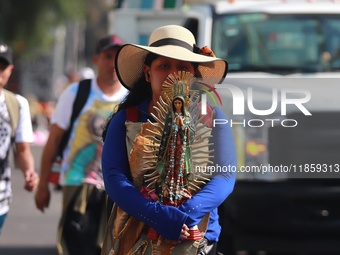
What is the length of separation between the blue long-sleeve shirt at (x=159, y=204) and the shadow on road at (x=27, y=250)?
6110 millimetres

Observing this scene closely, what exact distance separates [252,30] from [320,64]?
69cm

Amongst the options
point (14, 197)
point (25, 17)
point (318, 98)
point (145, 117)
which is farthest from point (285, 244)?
point (25, 17)

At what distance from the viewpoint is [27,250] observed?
425 inches

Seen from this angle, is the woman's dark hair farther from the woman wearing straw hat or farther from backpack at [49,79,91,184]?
backpack at [49,79,91,184]

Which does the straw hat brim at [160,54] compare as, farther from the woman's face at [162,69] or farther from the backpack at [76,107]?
the backpack at [76,107]

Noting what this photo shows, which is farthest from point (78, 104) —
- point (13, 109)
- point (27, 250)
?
point (27, 250)

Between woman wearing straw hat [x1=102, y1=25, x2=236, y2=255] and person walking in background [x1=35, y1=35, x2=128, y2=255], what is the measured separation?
275 cm

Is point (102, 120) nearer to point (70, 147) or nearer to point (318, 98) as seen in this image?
point (70, 147)

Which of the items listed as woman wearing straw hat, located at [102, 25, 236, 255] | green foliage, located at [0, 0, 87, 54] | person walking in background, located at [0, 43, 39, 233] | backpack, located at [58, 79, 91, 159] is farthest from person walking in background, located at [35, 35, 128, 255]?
green foliage, located at [0, 0, 87, 54]

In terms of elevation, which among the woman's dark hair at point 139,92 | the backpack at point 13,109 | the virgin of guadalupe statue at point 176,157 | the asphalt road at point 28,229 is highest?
the woman's dark hair at point 139,92

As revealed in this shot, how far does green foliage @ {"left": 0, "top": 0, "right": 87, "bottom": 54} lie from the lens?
37.9 metres

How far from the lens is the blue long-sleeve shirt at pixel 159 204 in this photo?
4.32 m

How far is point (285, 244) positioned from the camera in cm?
838

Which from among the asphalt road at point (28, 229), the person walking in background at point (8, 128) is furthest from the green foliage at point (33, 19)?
the person walking in background at point (8, 128)
